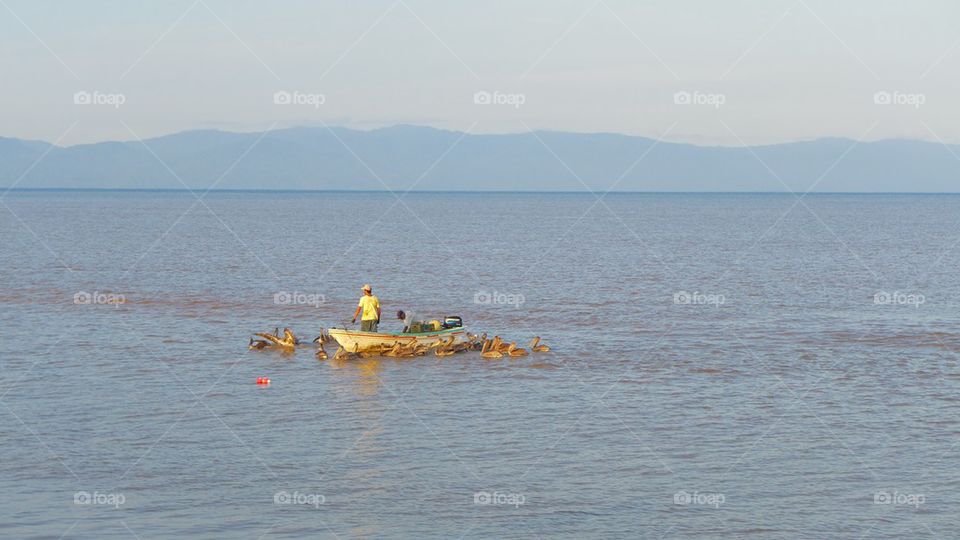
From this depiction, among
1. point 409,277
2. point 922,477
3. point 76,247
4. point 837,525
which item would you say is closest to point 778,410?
point 922,477

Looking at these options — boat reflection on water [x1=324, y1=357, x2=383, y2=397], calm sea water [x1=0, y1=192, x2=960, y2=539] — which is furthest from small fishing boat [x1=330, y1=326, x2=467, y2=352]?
calm sea water [x1=0, y1=192, x2=960, y2=539]

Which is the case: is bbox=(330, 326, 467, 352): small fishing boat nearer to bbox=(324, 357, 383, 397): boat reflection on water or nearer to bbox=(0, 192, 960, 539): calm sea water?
bbox=(324, 357, 383, 397): boat reflection on water

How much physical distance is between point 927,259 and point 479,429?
6719 cm

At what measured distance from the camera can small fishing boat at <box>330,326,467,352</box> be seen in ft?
119

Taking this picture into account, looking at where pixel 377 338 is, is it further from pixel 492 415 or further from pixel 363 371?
pixel 492 415

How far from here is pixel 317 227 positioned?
443 ft

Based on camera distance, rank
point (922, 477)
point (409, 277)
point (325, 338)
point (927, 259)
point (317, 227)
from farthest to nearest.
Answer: point (317, 227) → point (927, 259) → point (409, 277) → point (325, 338) → point (922, 477)

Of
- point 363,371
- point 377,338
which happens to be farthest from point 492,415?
point 377,338

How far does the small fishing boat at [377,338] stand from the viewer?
36.4m

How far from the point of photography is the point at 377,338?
36.6 meters

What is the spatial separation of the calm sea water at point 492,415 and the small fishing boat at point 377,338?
84cm

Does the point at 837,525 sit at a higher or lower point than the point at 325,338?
lower

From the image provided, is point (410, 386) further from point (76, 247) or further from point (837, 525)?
point (76, 247)

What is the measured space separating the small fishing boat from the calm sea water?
84 cm
